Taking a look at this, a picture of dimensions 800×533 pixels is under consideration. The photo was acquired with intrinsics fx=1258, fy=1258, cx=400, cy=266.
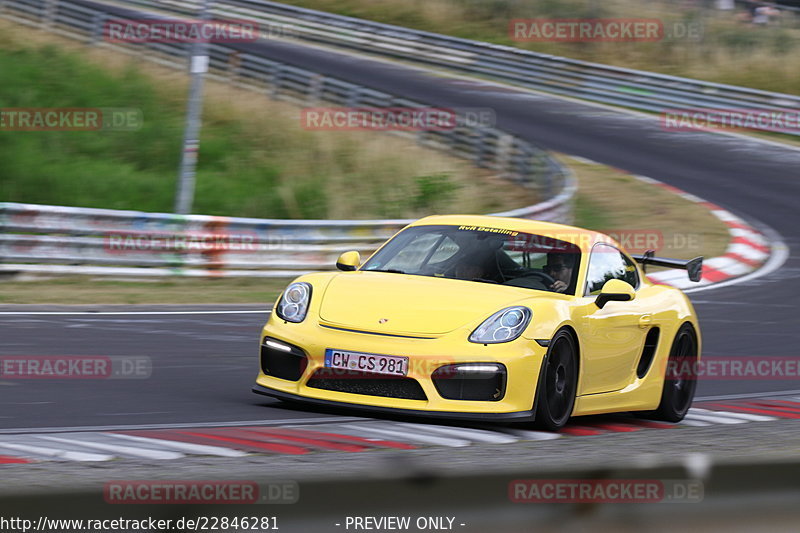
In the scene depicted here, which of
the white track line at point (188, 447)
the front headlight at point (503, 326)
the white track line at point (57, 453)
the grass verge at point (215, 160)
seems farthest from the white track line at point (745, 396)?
the grass verge at point (215, 160)

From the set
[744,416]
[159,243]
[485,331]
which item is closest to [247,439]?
[485,331]

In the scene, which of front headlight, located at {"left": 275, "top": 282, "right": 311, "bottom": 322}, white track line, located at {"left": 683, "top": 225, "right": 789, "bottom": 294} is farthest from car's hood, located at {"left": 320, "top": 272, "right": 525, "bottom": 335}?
white track line, located at {"left": 683, "top": 225, "right": 789, "bottom": 294}

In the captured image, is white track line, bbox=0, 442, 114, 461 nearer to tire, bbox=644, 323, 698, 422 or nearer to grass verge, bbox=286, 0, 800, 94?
tire, bbox=644, 323, 698, 422

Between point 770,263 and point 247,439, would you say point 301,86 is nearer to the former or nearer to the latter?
point 770,263

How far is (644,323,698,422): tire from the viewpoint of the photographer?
8305 mm

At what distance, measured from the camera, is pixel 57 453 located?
5945 millimetres

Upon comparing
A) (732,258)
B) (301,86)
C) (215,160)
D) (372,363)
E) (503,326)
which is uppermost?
(503,326)

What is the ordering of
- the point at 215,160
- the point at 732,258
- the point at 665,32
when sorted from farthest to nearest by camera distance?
the point at 665,32, the point at 215,160, the point at 732,258

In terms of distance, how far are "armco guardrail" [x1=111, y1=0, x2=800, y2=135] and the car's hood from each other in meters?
23.4

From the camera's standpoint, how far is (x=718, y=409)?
8852mm

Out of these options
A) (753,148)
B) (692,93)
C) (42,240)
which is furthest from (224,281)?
(692,93)

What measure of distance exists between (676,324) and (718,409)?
86cm

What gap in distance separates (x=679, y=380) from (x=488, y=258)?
1690 mm

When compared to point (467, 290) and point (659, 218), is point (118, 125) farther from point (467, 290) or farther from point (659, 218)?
point (467, 290)
